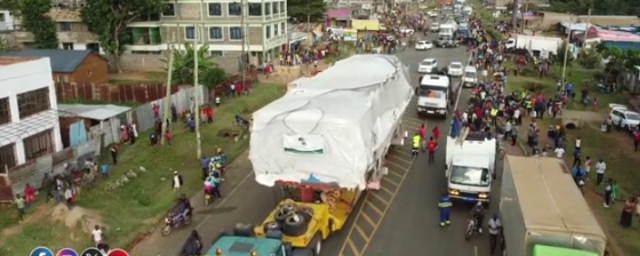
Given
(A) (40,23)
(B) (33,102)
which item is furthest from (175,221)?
(A) (40,23)

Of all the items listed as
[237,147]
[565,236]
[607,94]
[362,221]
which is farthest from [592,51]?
[565,236]

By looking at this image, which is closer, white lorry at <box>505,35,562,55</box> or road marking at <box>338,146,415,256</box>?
road marking at <box>338,146,415,256</box>

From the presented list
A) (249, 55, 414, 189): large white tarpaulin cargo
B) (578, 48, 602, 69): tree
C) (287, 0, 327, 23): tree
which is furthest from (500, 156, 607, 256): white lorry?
(287, 0, 327, 23): tree

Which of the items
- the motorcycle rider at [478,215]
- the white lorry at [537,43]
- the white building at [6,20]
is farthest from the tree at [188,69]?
the white lorry at [537,43]

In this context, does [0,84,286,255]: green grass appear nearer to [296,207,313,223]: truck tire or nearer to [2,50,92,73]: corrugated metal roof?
[296,207,313,223]: truck tire

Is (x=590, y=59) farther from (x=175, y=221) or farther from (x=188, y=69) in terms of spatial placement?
(x=175, y=221)
